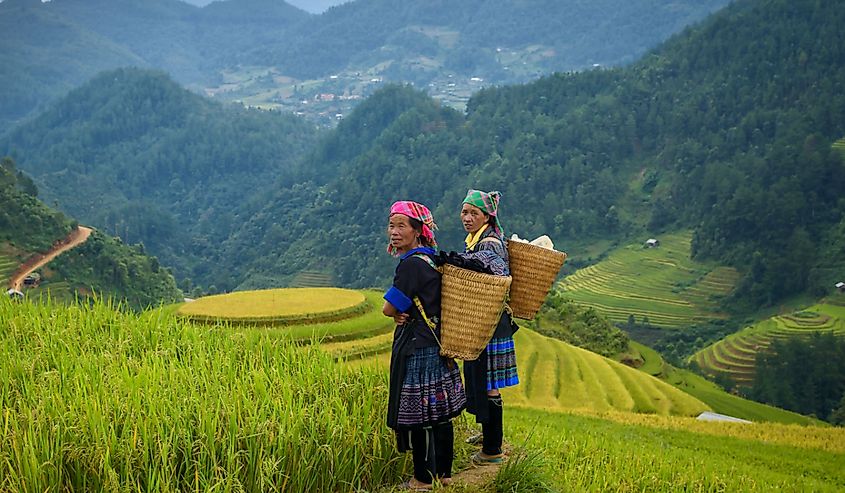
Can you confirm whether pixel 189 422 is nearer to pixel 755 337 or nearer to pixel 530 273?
pixel 530 273

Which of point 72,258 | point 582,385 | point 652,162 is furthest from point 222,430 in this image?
point 652,162

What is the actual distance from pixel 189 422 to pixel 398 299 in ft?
5.32

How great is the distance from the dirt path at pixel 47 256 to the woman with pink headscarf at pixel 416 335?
44.0m

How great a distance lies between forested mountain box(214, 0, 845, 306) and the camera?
7056 centimetres

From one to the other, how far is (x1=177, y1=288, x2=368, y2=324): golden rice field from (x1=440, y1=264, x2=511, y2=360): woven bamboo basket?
9254 mm

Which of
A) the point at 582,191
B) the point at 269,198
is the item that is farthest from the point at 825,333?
the point at 269,198

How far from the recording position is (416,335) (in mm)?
5113

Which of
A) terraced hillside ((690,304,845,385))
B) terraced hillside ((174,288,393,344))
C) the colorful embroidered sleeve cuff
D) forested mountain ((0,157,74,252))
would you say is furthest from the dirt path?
the colorful embroidered sleeve cuff

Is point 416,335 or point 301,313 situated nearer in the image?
point 416,335

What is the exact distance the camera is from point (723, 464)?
26.8 feet

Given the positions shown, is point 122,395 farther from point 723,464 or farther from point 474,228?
point 723,464

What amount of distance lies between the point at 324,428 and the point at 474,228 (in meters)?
1.82

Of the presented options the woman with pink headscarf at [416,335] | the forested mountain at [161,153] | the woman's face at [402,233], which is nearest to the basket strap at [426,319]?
the woman with pink headscarf at [416,335]

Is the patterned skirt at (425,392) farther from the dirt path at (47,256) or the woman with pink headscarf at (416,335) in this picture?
the dirt path at (47,256)
